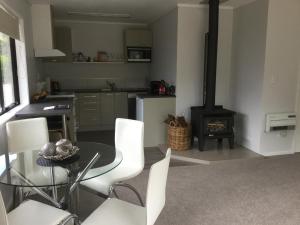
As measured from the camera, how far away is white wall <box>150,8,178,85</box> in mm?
4516

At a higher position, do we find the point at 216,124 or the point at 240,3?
the point at 240,3

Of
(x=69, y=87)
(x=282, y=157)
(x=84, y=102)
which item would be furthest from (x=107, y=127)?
(x=282, y=157)

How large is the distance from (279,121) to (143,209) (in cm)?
293

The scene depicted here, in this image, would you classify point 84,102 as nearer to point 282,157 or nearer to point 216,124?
point 216,124

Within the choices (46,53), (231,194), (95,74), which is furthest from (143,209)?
(95,74)

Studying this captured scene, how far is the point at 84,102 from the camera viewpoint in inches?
219

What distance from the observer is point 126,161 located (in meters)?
2.62

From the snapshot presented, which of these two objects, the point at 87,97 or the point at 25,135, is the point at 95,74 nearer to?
the point at 87,97

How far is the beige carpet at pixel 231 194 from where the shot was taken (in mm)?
2393

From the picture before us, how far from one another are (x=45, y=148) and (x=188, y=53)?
3.11m

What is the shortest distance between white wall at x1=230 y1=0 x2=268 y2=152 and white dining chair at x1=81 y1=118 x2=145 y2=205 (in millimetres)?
2264

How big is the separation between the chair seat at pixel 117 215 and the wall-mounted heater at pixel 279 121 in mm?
2810

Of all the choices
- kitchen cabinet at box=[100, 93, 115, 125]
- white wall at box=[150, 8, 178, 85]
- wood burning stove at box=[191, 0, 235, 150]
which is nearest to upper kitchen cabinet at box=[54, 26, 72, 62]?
kitchen cabinet at box=[100, 93, 115, 125]

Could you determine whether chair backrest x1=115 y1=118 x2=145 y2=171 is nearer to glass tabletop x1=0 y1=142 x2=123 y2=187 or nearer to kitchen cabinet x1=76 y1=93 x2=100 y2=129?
glass tabletop x1=0 y1=142 x2=123 y2=187
